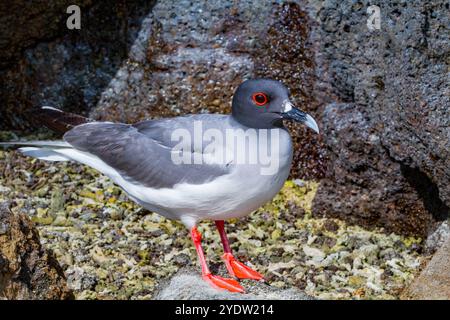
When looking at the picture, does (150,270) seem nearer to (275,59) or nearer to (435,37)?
(275,59)

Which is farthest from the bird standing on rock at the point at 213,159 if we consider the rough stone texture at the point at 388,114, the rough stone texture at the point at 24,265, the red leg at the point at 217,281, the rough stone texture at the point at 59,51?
the rough stone texture at the point at 59,51

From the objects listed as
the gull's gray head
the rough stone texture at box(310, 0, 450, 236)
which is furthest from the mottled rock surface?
the gull's gray head

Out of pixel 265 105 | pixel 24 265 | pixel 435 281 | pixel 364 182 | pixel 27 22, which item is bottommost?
pixel 435 281

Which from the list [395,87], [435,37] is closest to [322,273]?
[395,87]

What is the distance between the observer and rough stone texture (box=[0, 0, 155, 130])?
7023mm

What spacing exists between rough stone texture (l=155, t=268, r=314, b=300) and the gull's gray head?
881 mm

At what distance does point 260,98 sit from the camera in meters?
4.62

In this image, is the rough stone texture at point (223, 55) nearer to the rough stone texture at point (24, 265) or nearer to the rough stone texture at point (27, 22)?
the rough stone texture at point (27, 22)

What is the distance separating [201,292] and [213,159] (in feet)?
2.28

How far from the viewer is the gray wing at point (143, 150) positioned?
4.68 metres

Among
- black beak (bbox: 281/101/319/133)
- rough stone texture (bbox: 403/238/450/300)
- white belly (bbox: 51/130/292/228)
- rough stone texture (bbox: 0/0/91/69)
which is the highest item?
rough stone texture (bbox: 0/0/91/69)

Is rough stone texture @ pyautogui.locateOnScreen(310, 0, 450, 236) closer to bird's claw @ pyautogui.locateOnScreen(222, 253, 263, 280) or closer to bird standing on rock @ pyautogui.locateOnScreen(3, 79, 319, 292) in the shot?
bird standing on rock @ pyautogui.locateOnScreen(3, 79, 319, 292)

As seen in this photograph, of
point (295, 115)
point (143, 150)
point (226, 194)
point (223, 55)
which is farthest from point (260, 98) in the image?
point (223, 55)

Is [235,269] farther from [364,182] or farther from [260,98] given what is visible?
[364,182]
